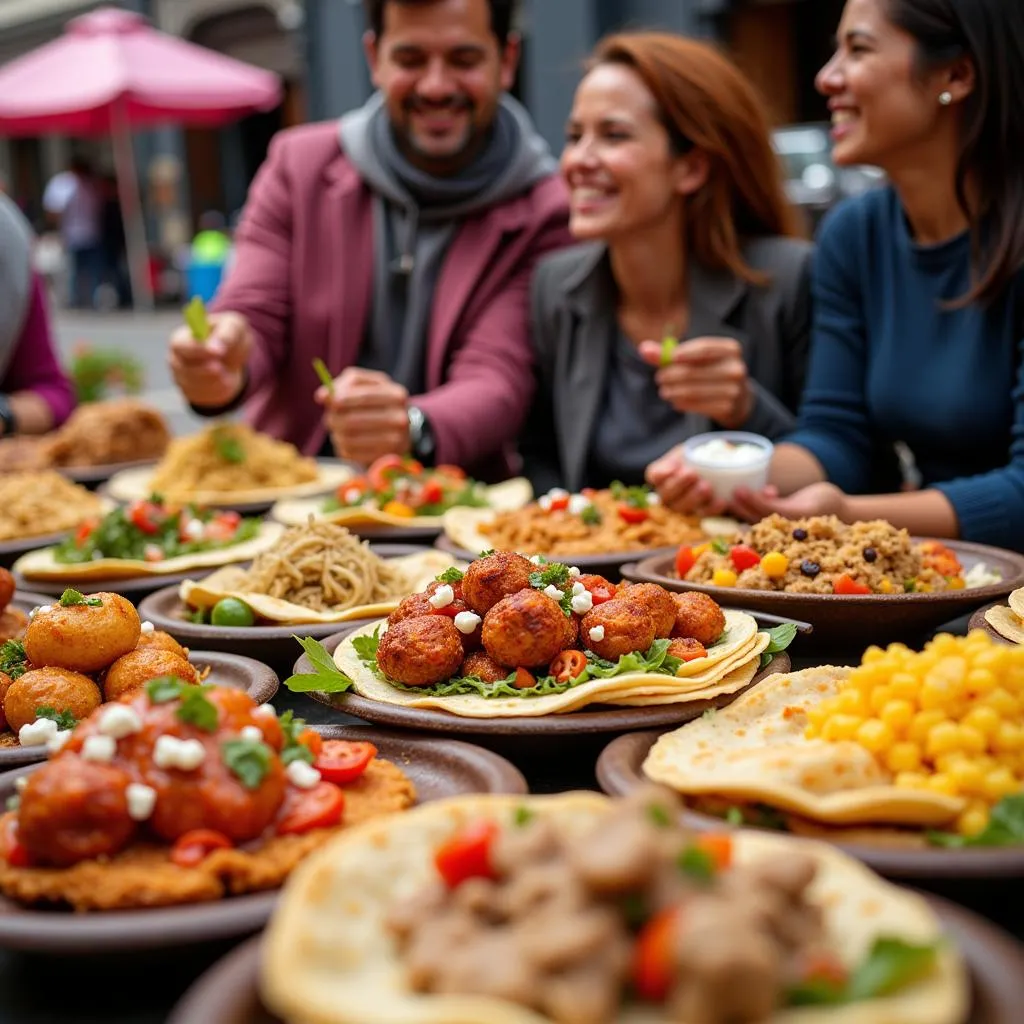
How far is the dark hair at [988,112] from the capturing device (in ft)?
11.3

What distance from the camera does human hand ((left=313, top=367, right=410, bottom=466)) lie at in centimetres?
414

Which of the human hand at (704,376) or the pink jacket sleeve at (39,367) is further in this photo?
the pink jacket sleeve at (39,367)

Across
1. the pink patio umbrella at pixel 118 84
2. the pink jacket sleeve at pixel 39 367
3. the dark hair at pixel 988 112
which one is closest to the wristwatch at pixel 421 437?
the dark hair at pixel 988 112

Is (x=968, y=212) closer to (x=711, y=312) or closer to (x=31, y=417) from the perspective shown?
(x=711, y=312)

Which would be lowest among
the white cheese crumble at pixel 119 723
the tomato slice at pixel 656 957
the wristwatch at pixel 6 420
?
the wristwatch at pixel 6 420

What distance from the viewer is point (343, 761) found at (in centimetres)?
183

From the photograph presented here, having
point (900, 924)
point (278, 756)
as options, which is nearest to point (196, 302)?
point (278, 756)

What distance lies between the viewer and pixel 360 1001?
1198mm

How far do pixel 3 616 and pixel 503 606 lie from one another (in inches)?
46.9

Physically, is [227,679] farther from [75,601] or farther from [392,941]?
[392,941]

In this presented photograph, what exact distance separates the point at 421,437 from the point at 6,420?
2320 mm

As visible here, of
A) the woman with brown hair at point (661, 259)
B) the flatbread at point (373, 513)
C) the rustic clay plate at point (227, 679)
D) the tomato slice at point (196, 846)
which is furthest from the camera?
the woman with brown hair at point (661, 259)

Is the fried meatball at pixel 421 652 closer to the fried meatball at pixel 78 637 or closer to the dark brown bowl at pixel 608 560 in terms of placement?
the fried meatball at pixel 78 637

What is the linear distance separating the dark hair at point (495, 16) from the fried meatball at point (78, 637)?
322cm
